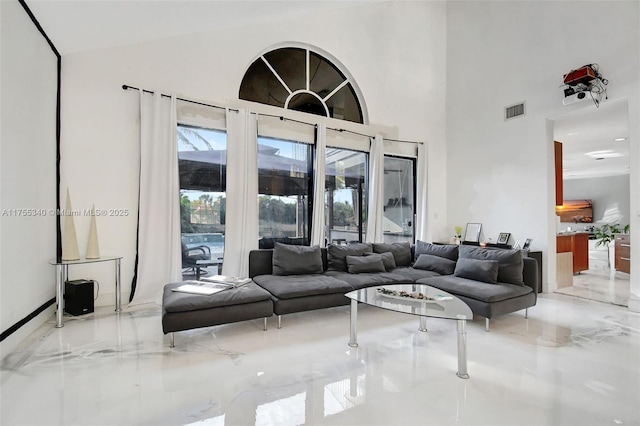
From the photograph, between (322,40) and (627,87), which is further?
(322,40)

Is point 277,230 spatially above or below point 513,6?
below

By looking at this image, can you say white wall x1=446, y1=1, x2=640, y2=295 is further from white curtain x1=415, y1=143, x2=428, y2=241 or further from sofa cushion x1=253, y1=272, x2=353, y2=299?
sofa cushion x1=253, y1=272, x2=353, y2=299

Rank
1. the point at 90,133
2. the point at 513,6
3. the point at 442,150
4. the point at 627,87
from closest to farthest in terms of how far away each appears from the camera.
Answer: the point at 90,133 → the point at 627,87 → the point at 513,6 → the point at 442,150

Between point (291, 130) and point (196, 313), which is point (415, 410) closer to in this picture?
point (196, 313)

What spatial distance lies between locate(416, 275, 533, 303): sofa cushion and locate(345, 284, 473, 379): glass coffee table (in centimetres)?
40

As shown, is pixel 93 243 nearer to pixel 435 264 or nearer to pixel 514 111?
pixel 435 264

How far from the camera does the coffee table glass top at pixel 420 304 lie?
94.0 inches

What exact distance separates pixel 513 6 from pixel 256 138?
4.93 m

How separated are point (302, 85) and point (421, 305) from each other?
4.10 m

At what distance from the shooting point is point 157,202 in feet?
13.3

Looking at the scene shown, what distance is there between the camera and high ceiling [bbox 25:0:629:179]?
9.80 ft

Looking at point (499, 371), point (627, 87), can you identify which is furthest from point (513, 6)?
point (499, 371)

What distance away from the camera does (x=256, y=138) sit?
4.67 meters

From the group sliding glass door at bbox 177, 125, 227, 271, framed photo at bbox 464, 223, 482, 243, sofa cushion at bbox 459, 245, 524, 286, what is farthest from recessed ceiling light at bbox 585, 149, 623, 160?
sliding glass door at bbox 177, 125, 227, 271
